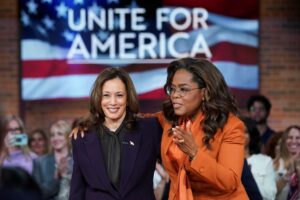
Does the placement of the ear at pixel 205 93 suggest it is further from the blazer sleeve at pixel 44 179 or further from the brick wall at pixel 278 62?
the brick wall at pixel 278 62

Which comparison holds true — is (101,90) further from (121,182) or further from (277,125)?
(277,125)

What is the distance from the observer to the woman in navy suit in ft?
13.2

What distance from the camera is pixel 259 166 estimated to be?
20.3 feet

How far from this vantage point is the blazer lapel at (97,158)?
3986mm

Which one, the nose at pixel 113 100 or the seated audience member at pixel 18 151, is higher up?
the nose at pixel 113 100

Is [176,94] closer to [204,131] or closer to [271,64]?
[204,131]

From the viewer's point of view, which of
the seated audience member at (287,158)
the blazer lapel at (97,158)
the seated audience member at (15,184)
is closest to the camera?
the seated audience member at (15,184)

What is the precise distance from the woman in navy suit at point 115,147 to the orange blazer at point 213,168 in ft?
0.70

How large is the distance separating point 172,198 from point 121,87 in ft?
2.15

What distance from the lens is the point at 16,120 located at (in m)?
7.64

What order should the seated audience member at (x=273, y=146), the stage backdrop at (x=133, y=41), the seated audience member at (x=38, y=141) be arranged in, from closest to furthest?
the seated audience member at (x=273, y=146)
the seated audience member at (x=38, y=141)
the stage backdrop at (x=133, y=41)

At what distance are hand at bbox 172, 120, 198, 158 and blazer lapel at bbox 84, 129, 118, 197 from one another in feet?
1.82

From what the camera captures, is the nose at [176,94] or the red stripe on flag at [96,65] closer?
the nose at [176,94]

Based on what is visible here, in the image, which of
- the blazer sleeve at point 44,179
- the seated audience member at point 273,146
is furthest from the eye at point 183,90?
the seated audience member at point 273,146
